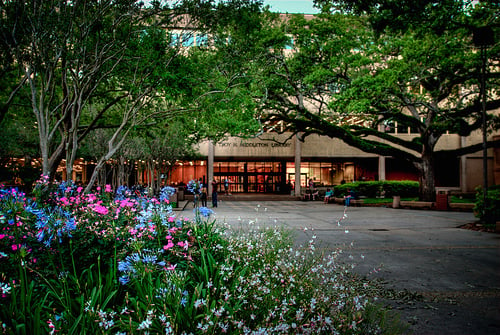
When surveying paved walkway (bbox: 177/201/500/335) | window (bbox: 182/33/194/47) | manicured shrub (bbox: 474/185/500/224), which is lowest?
paved walkway (bbox: 177/201/500/335)

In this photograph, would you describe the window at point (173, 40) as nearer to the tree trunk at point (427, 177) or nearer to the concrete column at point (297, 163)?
the tree trunk at point (427, 177)

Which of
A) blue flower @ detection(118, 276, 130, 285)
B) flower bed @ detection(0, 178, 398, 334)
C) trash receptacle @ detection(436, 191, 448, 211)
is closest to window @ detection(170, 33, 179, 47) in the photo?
flower bed @ detection(0, 178, 398, 334)

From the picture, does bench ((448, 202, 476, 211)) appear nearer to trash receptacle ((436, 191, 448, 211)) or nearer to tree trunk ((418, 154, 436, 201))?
trash receptacle ((436, 191, 448, 211))

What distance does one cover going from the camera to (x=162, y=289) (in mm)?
2553

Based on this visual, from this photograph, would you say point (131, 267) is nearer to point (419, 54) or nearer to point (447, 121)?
point (419, 54)

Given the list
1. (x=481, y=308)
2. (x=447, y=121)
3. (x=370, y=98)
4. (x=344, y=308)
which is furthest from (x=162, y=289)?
(x=447, y=121)

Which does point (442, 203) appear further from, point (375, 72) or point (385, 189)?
point (385, 189)

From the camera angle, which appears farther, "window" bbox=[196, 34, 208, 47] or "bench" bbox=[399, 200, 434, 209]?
"bench" bbox=[399, 200, 434, 209]

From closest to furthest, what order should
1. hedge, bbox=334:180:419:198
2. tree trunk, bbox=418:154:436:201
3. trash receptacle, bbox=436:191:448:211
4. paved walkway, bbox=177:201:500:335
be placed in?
1. paved walkway, bbox=177:201:500:335
2. trash receptacle, bbox=436:191:448:211
3. tree trunk, bbox=418:154:436:201
4. hedge, bbox=334:180:419:198

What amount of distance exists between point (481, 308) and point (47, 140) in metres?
10.3

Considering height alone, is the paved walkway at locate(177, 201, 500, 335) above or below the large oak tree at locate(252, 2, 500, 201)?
below

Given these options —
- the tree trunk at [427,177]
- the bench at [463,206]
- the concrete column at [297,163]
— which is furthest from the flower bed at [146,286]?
the concrete column at [297,163]

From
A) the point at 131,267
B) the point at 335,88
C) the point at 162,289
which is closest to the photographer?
the point at 162,289

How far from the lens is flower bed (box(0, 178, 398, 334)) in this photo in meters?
2.38
